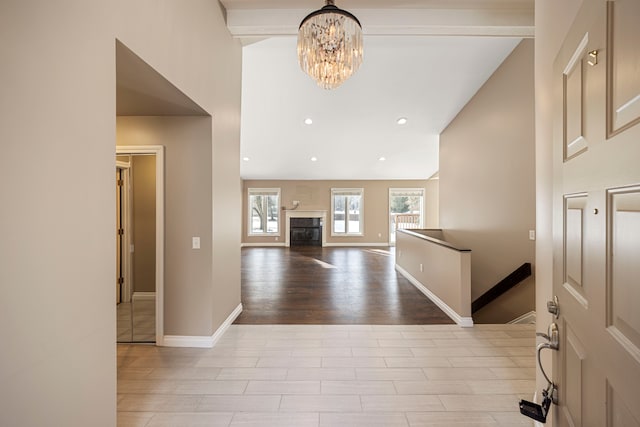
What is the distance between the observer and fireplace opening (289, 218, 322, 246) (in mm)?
11219

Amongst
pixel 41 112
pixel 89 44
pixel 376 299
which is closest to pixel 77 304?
pixel 41 112

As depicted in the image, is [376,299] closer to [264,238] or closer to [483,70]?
[483,70]

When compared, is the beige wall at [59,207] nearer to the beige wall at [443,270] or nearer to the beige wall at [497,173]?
the beige wall at [443,270]

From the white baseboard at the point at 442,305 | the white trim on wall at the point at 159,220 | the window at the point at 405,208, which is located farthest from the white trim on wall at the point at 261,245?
the white trim on wall at the point at 159,220

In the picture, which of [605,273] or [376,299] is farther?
[376,299]

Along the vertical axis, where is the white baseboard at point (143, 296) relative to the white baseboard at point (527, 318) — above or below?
above

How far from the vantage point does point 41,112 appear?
1126mm

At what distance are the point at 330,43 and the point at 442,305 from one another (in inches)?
141

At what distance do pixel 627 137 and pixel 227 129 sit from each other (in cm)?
331

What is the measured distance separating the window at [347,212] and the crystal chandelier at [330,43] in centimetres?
901

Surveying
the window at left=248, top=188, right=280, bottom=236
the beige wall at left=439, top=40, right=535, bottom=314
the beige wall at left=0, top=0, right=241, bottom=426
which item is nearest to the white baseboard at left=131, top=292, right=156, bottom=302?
the beige wall at left=0, top=0, right=241, bottom=426

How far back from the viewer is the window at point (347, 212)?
37.0ft

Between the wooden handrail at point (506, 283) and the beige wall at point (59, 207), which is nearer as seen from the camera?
the beige wall at point (59, 207)

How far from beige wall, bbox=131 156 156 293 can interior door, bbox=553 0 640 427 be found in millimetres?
3825
